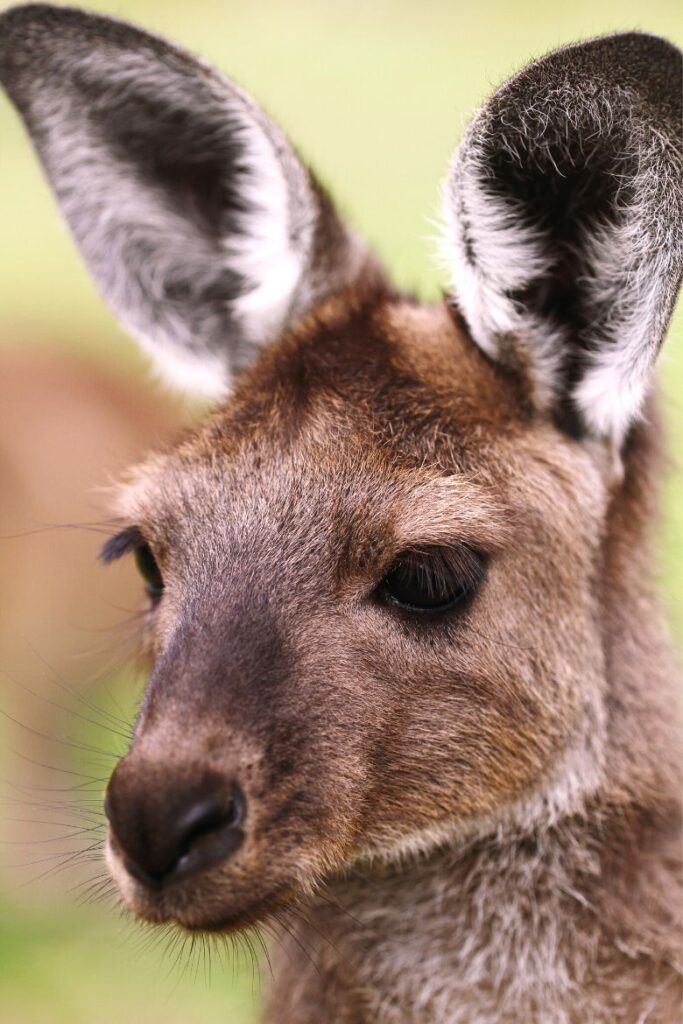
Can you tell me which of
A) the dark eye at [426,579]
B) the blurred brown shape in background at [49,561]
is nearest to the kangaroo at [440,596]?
the dark eye at [426,579]

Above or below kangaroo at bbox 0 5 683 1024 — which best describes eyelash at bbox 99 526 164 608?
below

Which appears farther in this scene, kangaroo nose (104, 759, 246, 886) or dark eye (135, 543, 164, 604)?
dark eye (135, 543, 164, 604)

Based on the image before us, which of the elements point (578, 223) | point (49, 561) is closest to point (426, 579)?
point (578, 223)

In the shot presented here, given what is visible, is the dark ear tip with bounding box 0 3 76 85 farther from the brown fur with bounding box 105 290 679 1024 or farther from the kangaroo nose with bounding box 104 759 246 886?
the kangaroo nose with bounding box 104 759 246 886

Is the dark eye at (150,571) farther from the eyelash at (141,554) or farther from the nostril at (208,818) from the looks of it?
the nostril at (208,818)

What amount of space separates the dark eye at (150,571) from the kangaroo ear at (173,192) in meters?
0.77

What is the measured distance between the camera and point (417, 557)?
9.33ft

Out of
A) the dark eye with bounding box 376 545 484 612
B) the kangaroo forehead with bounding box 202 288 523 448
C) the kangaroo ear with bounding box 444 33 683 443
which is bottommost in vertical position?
the dark eye with bounding box 376 545 484 612

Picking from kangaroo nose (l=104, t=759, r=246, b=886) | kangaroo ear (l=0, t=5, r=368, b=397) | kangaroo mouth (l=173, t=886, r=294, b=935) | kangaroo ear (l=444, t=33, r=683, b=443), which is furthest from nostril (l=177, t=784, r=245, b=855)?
kangaroo ear (l=0, t=5, r=368, b=397)

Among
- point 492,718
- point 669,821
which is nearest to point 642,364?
point 492,718

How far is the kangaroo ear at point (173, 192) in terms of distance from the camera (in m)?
3.51

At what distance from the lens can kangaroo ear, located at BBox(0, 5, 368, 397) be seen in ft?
11.5

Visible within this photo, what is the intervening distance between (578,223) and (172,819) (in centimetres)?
178

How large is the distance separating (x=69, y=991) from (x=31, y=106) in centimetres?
395
